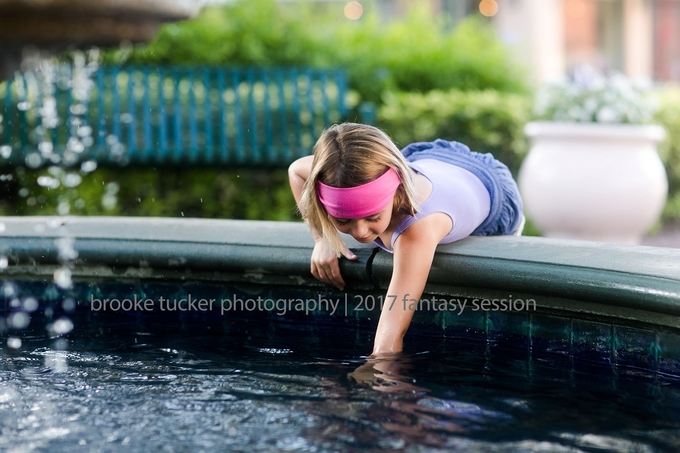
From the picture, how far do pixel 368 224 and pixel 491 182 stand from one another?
2.81 ft

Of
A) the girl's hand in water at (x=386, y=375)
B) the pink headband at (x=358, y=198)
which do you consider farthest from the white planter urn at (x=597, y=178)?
the pink headband at (x=358, y=198)

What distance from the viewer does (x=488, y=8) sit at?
17.1 m

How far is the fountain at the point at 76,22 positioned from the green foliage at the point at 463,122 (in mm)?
4334

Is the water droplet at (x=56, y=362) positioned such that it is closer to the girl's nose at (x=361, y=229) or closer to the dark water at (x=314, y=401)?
the dark water at (x=314, y=401)

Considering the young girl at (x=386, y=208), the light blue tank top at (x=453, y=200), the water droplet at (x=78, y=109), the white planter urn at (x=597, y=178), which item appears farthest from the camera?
the water droplet at (x=78, y=109)

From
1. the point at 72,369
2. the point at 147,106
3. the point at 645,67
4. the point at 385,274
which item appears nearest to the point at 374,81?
the point at 147,106

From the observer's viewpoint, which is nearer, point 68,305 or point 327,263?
point 327,263

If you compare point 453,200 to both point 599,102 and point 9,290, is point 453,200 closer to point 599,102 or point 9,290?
point 9,290

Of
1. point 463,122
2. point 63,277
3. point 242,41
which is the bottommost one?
point 63,277

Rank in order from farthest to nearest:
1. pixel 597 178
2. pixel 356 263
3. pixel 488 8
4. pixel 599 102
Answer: pixel 488 8
pixel 599 102
pixel 597 178
pixel 356 263

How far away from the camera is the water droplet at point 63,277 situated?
3662mm

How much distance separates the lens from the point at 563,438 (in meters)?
2.19

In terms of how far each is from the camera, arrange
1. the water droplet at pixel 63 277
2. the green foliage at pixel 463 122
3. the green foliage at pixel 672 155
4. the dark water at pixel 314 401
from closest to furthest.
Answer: the dark water at pixel 314 401 < the water droplet at pixel 63 277 < the green foliage at pixel 463 122 < the green foliage at pixel 672 155

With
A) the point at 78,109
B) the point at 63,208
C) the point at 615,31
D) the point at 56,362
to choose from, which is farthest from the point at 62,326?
the point at 615,31
